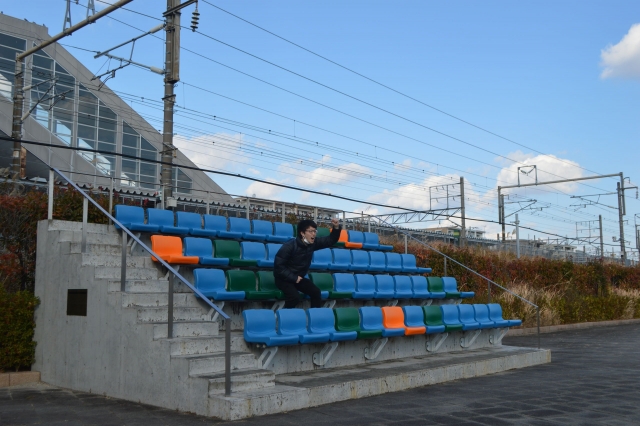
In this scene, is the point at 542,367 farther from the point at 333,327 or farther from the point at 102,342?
the point at 102,342

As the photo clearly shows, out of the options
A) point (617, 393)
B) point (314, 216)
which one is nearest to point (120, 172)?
point (314, 216)

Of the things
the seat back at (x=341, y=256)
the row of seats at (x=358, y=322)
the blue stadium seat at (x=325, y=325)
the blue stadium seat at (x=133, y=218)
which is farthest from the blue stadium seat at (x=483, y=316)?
the blue stadium seat at (x=133, y=218)

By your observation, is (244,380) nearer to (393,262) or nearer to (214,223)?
(214,223)

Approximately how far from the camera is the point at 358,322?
891cm

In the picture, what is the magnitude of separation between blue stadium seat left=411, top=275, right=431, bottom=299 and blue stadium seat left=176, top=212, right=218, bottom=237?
375 cm

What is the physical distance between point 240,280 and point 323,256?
302cm

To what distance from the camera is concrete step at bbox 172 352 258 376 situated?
655 cm

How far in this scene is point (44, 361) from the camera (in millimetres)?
8430

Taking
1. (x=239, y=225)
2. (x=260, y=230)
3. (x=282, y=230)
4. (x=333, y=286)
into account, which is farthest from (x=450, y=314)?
(x=239, y=225)

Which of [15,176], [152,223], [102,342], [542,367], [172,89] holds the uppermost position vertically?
[172,89]

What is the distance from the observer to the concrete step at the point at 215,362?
6.55 m

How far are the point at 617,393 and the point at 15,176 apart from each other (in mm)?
10388

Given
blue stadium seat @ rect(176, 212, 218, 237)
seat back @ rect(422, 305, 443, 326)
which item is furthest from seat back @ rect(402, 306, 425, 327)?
blue stadium seat @ rect(176, 212, 218, 237)

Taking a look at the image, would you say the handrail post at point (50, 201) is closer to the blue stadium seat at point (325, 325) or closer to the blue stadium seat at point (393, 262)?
the blue stadium seat at point (325, 325)
